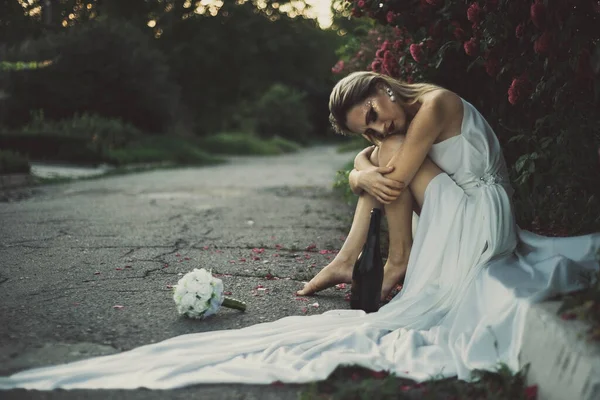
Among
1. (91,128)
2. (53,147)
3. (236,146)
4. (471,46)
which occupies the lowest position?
(236,146)

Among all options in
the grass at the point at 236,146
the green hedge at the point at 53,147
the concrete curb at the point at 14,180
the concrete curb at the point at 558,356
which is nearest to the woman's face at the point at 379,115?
the concrete curb at the point at 558,356

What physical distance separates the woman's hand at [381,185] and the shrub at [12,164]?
737 centimetres

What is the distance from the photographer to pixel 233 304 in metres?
3.19

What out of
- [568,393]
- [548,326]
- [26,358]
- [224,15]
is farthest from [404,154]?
[224,15]

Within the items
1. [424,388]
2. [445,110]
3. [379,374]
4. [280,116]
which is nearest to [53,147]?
[445,110]

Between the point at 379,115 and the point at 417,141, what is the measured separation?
0.78ft

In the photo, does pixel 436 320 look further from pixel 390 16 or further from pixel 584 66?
pixel 390 16

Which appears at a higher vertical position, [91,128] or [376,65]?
[376,65]

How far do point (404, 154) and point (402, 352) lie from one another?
103 centimetres

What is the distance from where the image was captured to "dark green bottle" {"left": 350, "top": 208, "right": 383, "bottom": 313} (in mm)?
3186

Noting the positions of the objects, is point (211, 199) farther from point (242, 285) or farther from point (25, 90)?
point (25, 90)

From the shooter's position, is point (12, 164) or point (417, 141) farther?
point (12, 164)

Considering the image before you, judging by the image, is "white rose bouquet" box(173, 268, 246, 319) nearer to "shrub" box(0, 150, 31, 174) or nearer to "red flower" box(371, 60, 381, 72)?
"red flower" box(371, 60, 381, 72)

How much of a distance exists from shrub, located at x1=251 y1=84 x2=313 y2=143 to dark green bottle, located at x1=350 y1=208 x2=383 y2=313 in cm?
2763
